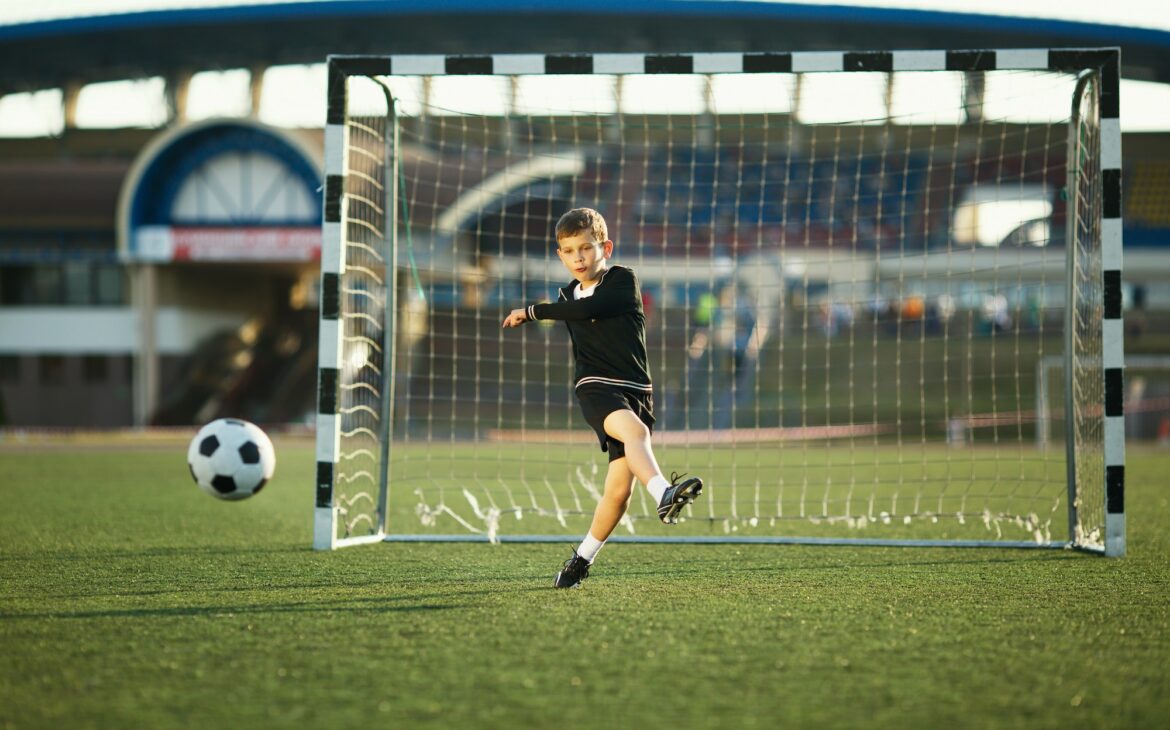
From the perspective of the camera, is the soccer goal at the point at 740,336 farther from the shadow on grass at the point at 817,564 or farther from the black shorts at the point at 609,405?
the black shorts at the point at 609,405

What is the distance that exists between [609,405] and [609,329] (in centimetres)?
31

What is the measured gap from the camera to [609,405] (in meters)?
4.75

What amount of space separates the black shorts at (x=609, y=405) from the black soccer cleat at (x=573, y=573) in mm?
443

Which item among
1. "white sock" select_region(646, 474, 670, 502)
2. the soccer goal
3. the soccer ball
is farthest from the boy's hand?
the soccer ball

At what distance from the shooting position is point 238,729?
2758 millimetres

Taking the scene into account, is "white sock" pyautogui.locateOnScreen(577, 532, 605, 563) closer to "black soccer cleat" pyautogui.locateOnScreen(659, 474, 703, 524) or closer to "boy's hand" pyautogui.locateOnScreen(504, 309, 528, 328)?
"black soccer cleat" pyautogui.locateOnScreen(659, 474, 703, 524)

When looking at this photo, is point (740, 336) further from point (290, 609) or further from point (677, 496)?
point (290, 609)

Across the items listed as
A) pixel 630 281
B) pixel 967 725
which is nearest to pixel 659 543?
pixel 630 281

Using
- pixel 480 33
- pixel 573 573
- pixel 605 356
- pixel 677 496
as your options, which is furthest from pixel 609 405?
pixel 480 33

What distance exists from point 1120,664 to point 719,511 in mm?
5453

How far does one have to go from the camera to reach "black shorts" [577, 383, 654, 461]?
4.75m

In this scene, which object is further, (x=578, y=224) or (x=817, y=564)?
(x=817, y=564)

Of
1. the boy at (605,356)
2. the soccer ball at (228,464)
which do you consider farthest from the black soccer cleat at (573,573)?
the soccer ball at (228,464)

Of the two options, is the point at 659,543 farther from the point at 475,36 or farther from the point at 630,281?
the point at 475,36
